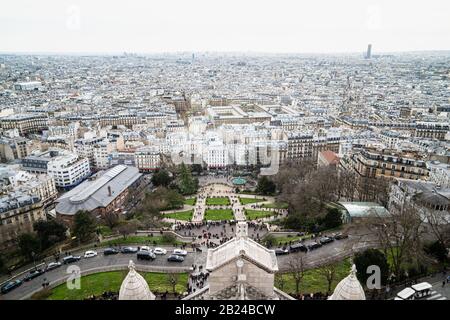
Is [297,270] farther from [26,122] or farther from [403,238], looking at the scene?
[26,122]

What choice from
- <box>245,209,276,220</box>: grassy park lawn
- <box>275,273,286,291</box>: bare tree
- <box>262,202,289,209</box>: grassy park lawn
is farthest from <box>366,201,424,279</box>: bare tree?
<box>262,202,289,209</box>: grassy park lawn

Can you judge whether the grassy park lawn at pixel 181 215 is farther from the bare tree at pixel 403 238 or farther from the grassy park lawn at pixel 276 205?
the bare tree at pixel 403 238

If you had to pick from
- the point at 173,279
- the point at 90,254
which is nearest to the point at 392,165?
the point at 173,279

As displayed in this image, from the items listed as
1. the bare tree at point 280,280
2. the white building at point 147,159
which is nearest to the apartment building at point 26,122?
the white building at point 147,159

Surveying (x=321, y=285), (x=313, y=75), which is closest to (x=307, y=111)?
Answer: (x=321, y=285)
